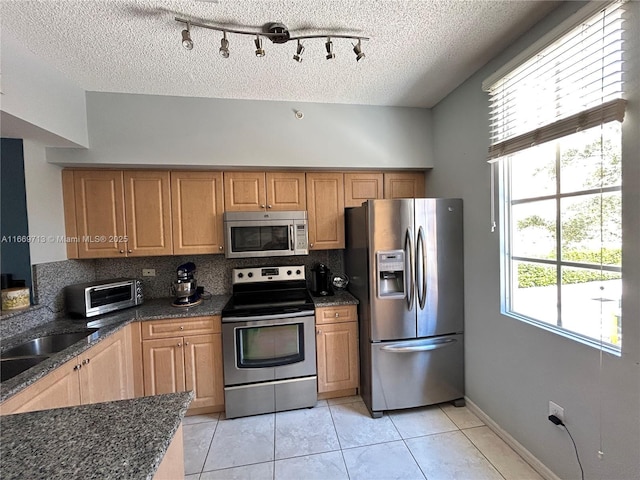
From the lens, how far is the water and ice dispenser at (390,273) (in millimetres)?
2162

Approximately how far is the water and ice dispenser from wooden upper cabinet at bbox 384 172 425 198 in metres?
0.79

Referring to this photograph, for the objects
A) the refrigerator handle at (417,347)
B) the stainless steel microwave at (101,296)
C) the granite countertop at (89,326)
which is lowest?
the refrigerator handle at (417,347)

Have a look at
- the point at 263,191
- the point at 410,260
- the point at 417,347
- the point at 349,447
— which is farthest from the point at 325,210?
the point at 349,447

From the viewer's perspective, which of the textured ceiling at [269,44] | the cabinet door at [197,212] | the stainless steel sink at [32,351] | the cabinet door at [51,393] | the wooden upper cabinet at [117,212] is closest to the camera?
the cabinet door at [51,393]

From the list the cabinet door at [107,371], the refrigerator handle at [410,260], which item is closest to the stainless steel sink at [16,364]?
the cabinet door at [107,371]

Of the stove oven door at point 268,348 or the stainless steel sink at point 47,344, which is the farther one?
the stove oven door at point 268,348

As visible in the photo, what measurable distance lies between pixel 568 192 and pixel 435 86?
130cm

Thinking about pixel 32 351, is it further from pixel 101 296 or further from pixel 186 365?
pixel 186 365

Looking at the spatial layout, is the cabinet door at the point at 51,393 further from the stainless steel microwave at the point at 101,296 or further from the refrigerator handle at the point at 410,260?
the refrigerator handle at the point at 410,260

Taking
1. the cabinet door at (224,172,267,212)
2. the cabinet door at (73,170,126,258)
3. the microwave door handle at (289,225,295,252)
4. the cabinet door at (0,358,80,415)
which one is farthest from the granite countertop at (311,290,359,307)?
the cabinet door at (73,170,126,258)

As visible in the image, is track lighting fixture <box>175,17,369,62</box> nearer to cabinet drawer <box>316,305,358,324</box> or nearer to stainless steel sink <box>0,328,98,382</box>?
cabinet drawer <box>316,305,358,324</box>

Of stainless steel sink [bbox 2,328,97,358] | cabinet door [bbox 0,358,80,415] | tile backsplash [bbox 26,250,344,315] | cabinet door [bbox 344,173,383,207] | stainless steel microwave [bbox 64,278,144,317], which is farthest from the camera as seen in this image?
cabinet door [bbox 344,173,383,207]

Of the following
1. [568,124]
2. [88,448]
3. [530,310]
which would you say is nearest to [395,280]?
[530,310]

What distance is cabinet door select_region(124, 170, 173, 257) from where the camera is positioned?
236cm
